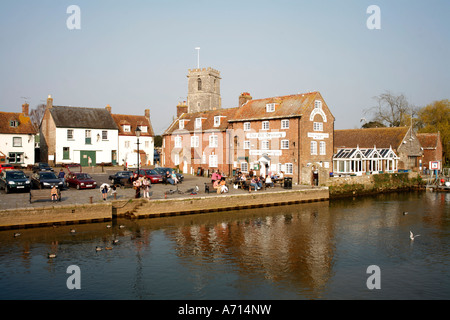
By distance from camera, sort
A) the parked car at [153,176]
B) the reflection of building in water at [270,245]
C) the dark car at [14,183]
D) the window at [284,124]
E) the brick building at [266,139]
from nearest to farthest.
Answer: the reflection of building in water at [270,245], the dark car at [14,183], the parked car at [153,176], the brick building at [266,139], the window at [284,124]

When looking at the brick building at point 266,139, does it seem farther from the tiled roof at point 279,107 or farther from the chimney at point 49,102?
the chimney at point 49,102

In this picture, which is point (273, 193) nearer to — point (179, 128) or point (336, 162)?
point (336, 162)

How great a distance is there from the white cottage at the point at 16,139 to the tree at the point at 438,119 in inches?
2640

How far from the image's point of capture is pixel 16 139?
54844mm

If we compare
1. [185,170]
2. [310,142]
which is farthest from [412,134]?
[185,170]

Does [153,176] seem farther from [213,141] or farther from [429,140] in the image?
[429,140]

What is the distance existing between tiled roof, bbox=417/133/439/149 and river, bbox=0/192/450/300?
128 feet

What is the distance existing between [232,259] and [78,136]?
46.6 meters

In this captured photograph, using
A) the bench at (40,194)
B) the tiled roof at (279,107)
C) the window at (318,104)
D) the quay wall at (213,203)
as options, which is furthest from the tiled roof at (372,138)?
the bench at (40,194)

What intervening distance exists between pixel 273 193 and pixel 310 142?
1188 centimetres

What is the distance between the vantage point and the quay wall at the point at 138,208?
23.2 metres

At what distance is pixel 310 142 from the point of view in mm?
43125

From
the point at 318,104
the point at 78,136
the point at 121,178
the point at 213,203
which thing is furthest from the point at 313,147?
the point at 78,136

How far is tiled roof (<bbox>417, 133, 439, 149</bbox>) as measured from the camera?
62844 millimetres
